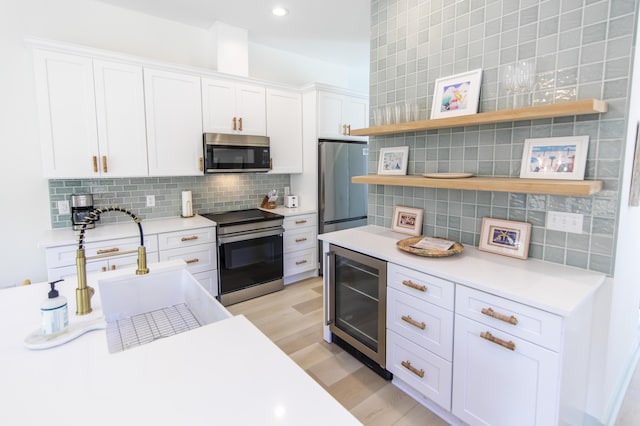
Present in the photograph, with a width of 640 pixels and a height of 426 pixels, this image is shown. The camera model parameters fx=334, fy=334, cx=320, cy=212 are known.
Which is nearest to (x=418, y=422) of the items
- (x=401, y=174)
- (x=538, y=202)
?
(x=538, y=202)

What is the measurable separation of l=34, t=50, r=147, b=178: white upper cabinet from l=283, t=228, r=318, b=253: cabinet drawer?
1.63 m

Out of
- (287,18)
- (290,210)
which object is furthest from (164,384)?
(287,18)

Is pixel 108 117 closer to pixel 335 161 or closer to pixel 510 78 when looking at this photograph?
pixel 335 161

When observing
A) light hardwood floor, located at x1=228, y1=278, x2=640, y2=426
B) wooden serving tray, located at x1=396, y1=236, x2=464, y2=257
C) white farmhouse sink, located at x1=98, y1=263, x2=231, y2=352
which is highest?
wooden serving tray, located at x1=396, y1=236, x2=464, y2=257

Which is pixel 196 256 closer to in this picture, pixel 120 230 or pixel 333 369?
pixel 120 230

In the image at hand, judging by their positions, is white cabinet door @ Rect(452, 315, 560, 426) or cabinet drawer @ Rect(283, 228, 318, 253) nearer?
white cabinet door @ Rect(452, 315, 560, 426)

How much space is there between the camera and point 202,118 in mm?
3344

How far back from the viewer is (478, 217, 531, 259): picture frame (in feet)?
6.39

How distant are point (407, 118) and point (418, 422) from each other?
196 centimetres

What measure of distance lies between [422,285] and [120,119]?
9.24ft

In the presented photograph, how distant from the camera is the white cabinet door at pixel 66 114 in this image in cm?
260

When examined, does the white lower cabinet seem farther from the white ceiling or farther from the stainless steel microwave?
the white ceiling

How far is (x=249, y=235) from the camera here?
344 cm

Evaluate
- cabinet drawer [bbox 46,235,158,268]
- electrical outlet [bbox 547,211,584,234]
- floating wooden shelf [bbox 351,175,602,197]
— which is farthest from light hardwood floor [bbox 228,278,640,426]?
floating wooden shelf [bbox 351,175,602,197]
